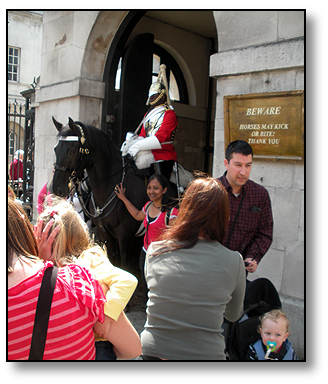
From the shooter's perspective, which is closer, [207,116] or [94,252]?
[94,252]

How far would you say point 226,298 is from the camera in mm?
1784

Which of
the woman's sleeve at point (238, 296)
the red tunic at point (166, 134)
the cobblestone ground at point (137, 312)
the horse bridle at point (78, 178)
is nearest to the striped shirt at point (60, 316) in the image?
the woman's sleeve at point (238, 296)

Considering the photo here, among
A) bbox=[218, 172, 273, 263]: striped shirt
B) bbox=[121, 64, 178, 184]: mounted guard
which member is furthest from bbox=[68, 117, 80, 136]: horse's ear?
bbox=[218, 172, 273, 263]: striped shirt

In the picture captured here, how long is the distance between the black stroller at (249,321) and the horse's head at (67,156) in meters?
2.40

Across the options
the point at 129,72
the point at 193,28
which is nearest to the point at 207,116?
the point at 193,28

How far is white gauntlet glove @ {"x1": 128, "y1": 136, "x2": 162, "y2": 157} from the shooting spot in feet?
15.1

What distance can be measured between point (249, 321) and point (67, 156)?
8.74 ft

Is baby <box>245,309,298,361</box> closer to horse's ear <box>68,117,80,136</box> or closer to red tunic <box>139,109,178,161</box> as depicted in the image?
red tunic <box>139,109,178,161</box>

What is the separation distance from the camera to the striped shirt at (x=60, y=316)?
1602mm

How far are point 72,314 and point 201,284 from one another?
22.7 inches

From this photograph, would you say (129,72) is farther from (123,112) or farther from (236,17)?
(236,17)

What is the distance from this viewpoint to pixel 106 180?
4.66 m

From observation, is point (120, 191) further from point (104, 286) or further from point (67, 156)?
point (104, 286)

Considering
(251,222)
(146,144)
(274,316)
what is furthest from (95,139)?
(274,316)
